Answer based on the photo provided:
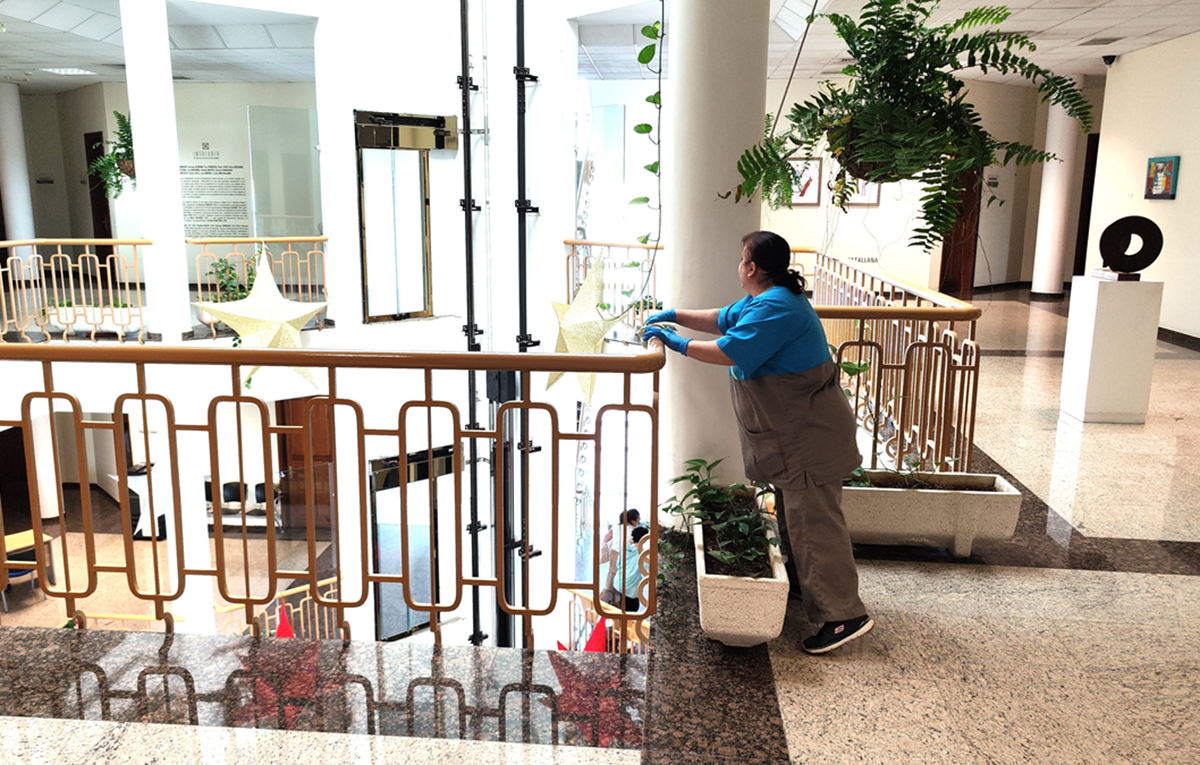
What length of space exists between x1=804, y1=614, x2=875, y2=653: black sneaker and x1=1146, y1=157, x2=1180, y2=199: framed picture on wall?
9.25 meters

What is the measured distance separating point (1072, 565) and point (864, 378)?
2.60 meters

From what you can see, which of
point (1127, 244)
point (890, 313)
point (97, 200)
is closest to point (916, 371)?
point (890, 313)

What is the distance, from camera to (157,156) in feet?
27.7

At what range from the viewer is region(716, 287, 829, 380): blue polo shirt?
2.80 metres

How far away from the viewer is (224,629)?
1048 cm

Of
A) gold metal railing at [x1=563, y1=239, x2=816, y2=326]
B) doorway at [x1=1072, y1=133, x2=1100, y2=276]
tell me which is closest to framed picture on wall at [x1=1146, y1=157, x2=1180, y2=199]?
doorway at [x1=1072, y1=133, x2=1100, y2=276]

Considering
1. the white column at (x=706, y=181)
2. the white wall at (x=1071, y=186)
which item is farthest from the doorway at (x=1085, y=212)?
the white column at (x=706, y=181)

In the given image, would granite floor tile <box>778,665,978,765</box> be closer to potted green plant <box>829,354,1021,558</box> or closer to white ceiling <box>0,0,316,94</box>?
potted green plant <box>829,354,1021,558</box>

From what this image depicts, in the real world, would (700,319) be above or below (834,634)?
above

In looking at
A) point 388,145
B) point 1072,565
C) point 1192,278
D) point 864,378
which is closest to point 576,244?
point 388,145

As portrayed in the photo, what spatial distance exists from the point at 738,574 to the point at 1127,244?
15.0 ft

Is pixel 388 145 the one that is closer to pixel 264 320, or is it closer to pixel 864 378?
pixel 864 378

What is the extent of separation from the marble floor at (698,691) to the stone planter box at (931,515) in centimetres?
13

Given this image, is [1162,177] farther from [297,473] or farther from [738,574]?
[297,473]
